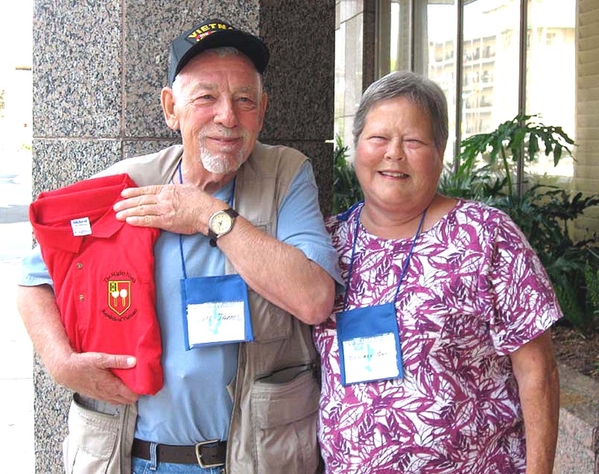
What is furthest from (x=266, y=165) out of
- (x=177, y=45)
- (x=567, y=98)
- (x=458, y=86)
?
(x=458, y=86)

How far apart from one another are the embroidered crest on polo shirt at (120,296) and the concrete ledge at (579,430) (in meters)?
2.62

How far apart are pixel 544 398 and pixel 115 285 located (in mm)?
1210

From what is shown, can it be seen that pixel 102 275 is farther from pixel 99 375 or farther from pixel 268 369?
pixel 268 369

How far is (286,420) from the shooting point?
2.26 metres

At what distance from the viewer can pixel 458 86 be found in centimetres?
1025

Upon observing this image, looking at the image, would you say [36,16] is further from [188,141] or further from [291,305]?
[291,305]

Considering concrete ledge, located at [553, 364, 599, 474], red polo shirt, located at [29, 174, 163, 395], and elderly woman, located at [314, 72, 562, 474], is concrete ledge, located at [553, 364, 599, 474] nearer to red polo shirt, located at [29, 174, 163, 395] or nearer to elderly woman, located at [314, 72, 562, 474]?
elderly woman, located at [314, 72, 562, 474]

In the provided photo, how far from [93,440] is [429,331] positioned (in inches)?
37.9

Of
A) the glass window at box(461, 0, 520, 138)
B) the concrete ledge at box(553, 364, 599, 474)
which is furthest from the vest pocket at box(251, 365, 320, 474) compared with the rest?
the glass window at box(461, 0, 520, 138)

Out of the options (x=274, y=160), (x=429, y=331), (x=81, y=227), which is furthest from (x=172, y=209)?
(x=429, y=331)

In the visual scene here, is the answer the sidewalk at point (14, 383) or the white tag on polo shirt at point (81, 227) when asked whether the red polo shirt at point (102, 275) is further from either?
the sidewalk at point (14, 383)

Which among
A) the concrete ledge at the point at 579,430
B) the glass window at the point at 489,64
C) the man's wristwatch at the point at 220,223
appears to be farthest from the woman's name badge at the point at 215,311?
the glass window at the point at 489,64

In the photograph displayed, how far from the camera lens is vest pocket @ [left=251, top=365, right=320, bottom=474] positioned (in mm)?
2195

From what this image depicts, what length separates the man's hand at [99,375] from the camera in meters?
2.19
